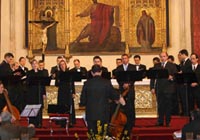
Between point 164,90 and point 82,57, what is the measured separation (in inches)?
212

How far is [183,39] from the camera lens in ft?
62.6

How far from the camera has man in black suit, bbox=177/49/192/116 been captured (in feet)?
46.4

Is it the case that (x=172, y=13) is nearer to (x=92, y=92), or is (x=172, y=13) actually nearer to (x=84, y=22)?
(x=84, y=22)

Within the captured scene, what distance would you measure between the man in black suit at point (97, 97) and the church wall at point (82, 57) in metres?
7.95

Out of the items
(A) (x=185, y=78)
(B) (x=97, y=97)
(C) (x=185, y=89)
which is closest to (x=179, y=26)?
(C) (x=185, y=89)

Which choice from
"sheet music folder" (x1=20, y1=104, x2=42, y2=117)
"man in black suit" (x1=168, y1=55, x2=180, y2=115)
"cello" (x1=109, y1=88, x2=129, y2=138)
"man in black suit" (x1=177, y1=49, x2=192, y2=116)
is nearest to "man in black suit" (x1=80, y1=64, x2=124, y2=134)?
"cello" (x1=109, y1=88, x2=129, y2=138)

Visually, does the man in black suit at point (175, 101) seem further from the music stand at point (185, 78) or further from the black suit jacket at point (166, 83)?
the music stand at point (185, 78)

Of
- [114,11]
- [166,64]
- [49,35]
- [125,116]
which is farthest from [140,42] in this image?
[125,116]

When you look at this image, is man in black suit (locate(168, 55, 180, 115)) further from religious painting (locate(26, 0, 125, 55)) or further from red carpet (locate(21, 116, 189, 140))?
religious painting (locate(26, 0, 125, 55))

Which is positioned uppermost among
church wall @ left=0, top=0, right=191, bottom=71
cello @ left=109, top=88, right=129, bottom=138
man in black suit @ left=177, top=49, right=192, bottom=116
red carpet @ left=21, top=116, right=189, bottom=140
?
church wall @ left=0, top=0, right=191, bottom=71

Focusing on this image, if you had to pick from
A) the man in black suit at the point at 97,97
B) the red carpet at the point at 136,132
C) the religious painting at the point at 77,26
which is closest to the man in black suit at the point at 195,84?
the red carpet at the point at 136,132

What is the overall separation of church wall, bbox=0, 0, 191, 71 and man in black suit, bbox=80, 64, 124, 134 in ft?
26.1

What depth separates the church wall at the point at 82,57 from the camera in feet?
62.7

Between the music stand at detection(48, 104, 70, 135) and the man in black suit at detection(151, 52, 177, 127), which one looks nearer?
the music stand at detection(48, 104, 70, 135)
